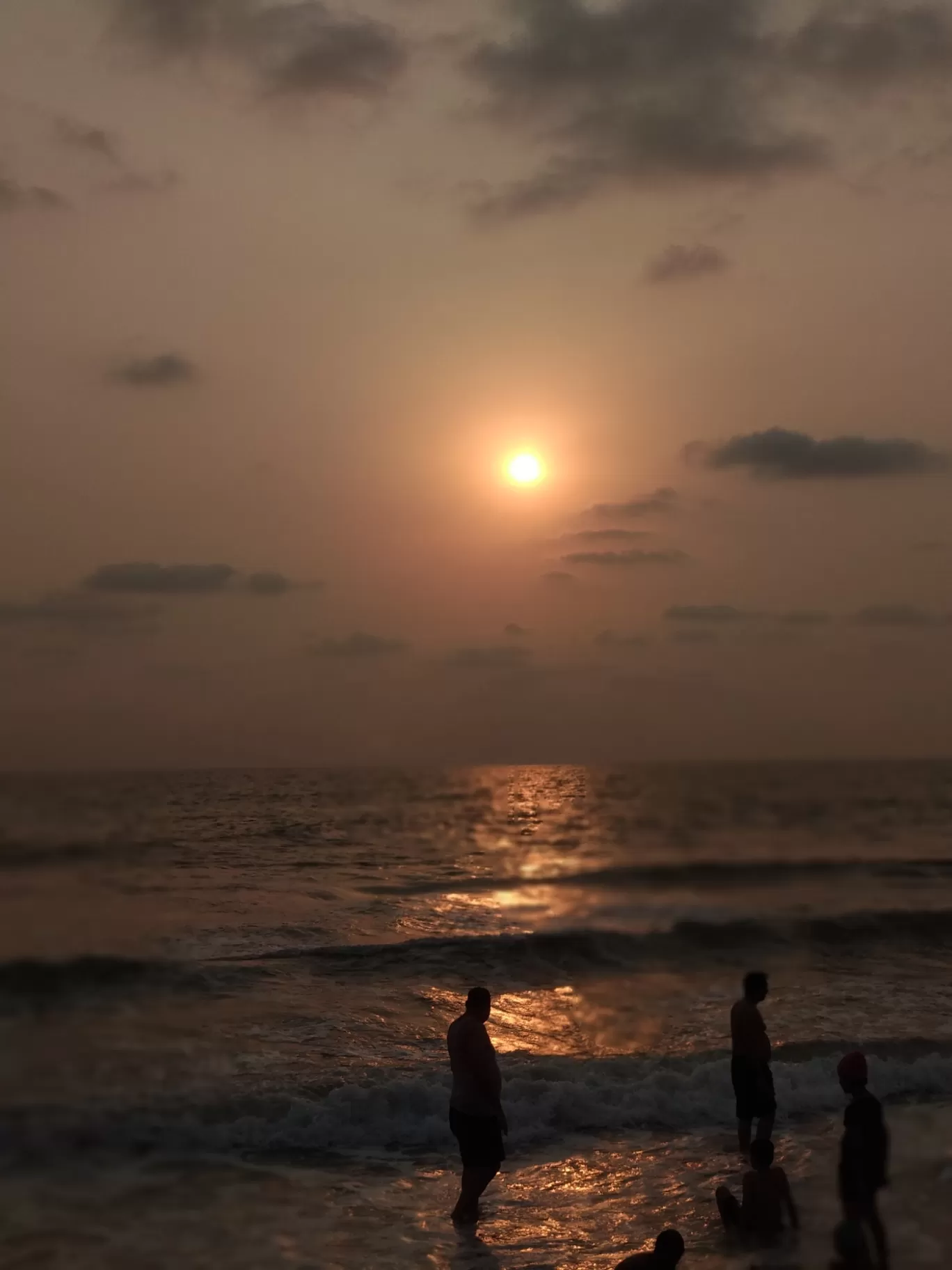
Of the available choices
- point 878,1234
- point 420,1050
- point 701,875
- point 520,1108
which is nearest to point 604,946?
point 420,1050

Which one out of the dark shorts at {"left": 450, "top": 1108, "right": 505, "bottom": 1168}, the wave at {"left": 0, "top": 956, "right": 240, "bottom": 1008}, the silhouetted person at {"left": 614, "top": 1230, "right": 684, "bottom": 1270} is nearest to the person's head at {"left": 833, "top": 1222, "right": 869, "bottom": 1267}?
the silhouetted person at {"left": 614, "top": 1230, "right": 684, "bottom": 1270}

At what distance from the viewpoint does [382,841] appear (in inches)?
2010

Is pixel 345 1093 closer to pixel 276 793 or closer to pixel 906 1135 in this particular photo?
pixel 906 1135

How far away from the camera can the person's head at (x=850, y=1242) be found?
849cm

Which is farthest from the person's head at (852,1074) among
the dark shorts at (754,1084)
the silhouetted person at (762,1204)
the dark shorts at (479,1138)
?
the dark shorts at (754,1084)

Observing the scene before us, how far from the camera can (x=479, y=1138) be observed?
33.5ft

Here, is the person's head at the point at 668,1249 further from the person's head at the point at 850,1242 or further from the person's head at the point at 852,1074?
the person's head at the point at 852,1074

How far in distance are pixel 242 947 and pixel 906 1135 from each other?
1392 centimetres

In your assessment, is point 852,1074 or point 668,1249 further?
point 852,1074

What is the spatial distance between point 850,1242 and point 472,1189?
3.23m

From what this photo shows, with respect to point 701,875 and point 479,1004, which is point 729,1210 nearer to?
point 479,1004

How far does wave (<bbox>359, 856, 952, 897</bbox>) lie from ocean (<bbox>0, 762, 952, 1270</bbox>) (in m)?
0.26

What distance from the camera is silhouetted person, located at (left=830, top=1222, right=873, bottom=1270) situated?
8.48 m

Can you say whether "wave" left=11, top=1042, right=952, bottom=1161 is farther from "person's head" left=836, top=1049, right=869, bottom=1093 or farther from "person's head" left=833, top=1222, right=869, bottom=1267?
"person's head" left=836, top=1049, right=869, bottom=1093
